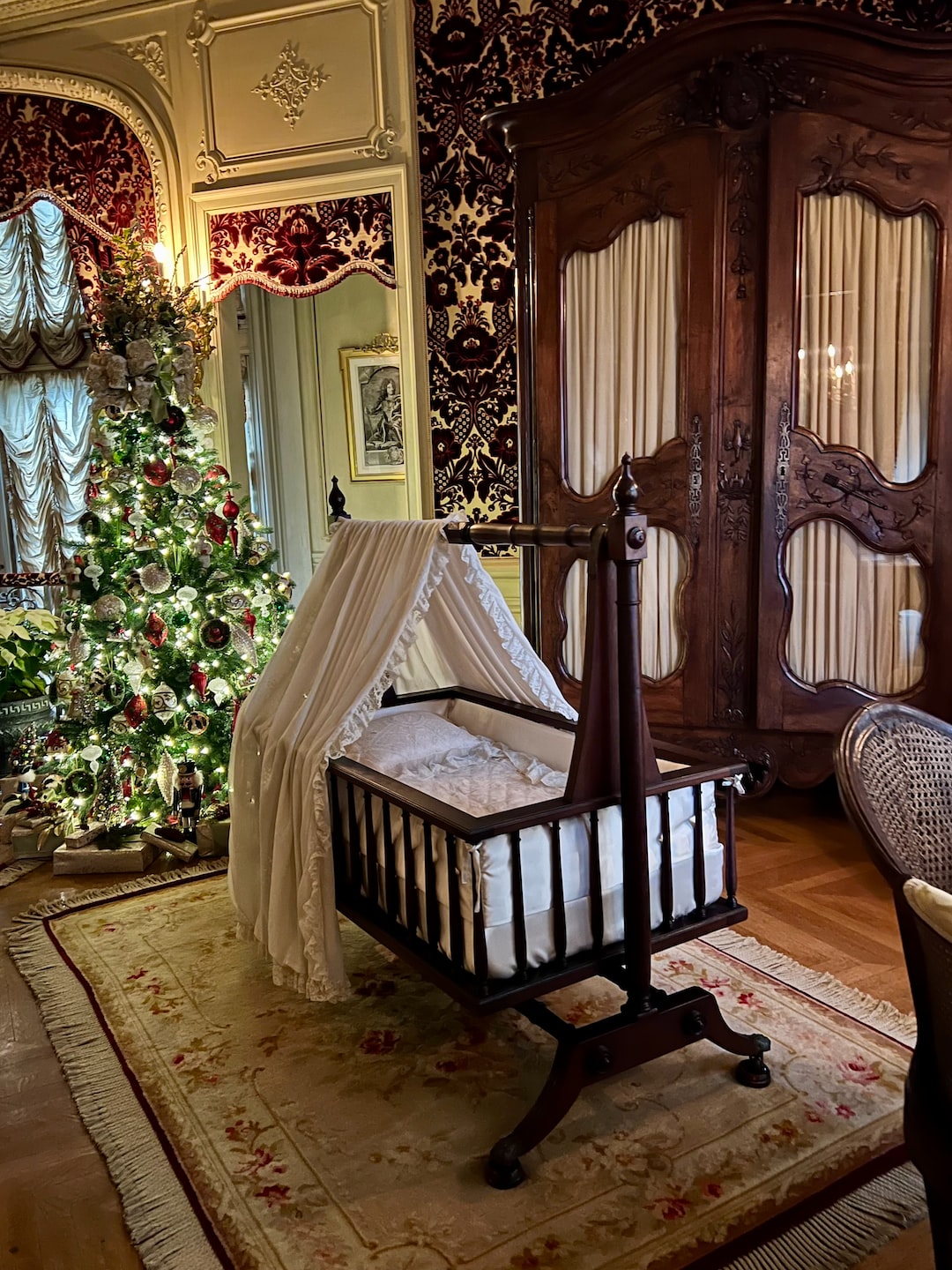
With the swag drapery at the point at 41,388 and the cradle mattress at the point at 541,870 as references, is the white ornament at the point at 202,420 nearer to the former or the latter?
the swag drapery at the point at 41,388

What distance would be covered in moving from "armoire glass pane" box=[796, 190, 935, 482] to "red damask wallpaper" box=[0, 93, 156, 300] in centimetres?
305

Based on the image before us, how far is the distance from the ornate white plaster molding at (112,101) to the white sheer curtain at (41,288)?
99 centimetres

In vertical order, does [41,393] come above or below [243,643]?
above

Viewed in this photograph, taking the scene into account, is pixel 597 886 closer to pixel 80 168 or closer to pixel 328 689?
pixel 328 689

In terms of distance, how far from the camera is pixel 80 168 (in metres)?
4.70

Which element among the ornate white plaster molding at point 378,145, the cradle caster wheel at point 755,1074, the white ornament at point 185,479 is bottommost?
the cradle caster wheel at point 755,1074

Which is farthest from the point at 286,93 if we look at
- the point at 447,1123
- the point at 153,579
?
the point at 447,1123

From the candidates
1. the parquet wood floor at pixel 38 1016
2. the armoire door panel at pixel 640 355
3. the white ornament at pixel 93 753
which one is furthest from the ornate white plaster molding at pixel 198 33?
the parquet wood floor at pixel 38 1016

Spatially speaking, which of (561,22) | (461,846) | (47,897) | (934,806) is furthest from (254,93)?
(934,806)

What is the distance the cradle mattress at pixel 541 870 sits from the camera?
196 cm

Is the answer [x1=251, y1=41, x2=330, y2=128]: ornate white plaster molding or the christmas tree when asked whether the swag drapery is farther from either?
the christmas tree

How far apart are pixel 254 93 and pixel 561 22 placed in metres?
1.40

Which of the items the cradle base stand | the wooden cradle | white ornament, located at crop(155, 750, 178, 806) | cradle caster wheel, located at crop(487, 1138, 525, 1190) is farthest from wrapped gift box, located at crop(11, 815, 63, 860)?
cradle caster wheel, located at crop(487, 1138, 525, 1190)

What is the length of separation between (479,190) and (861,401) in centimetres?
182
